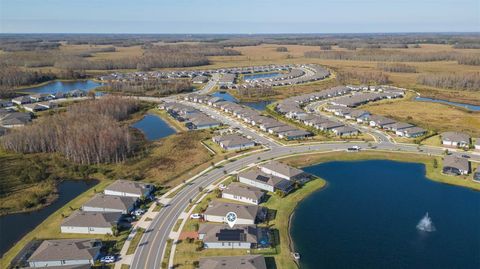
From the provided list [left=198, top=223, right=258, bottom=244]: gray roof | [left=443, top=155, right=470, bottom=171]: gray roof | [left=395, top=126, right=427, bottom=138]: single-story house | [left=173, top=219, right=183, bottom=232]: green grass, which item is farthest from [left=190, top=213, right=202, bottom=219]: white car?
[left=395, top=126, right=427, bottom=138]: single-story house

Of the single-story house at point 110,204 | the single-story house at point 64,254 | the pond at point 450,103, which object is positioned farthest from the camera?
the pond at point 450,103

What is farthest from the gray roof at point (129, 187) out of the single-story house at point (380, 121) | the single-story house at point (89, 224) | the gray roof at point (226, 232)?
the single-story house at point (380, 121)

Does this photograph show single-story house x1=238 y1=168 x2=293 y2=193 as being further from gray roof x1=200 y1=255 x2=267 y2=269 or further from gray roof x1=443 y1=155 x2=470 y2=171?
gray roof x1=443 y1=155 x2=470 y2=171

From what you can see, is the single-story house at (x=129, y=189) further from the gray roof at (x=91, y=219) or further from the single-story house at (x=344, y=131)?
the single-story house at (x=344, y=131)

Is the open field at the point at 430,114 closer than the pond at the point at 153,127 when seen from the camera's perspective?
No

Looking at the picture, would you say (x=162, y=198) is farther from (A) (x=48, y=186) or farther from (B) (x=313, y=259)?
(B) (x=313, y=259)

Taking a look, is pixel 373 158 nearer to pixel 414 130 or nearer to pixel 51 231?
pixel 414 130

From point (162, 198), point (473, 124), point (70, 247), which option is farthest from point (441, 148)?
point (70, 247)

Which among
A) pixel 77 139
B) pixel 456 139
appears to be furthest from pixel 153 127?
pixel 456 139
